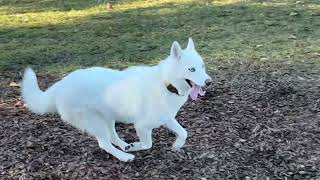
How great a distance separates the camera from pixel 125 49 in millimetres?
7309

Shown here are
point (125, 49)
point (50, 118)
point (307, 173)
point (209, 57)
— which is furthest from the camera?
point (125, 49)

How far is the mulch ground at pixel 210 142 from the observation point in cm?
398

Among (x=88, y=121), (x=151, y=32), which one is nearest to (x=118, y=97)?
(x=88, y=121)

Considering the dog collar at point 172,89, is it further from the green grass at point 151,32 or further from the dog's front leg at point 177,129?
the green grass at point 151,32

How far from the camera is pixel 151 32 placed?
323 inches

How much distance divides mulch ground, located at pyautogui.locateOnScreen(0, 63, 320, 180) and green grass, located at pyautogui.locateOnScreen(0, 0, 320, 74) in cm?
120

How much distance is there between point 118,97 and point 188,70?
0.51 meters

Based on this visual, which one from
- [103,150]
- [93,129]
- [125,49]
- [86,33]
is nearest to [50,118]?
[103,150]

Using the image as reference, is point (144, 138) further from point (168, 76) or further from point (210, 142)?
point (210, 142)

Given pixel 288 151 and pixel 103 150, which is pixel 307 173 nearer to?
pixel 288 151

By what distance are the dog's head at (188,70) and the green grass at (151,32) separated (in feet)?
9.48

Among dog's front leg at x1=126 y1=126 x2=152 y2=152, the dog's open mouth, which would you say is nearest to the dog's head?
the dog's open mouth

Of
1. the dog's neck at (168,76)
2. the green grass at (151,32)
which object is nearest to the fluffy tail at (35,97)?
the dog's neck at (168,76)

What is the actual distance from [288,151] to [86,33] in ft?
15.4
